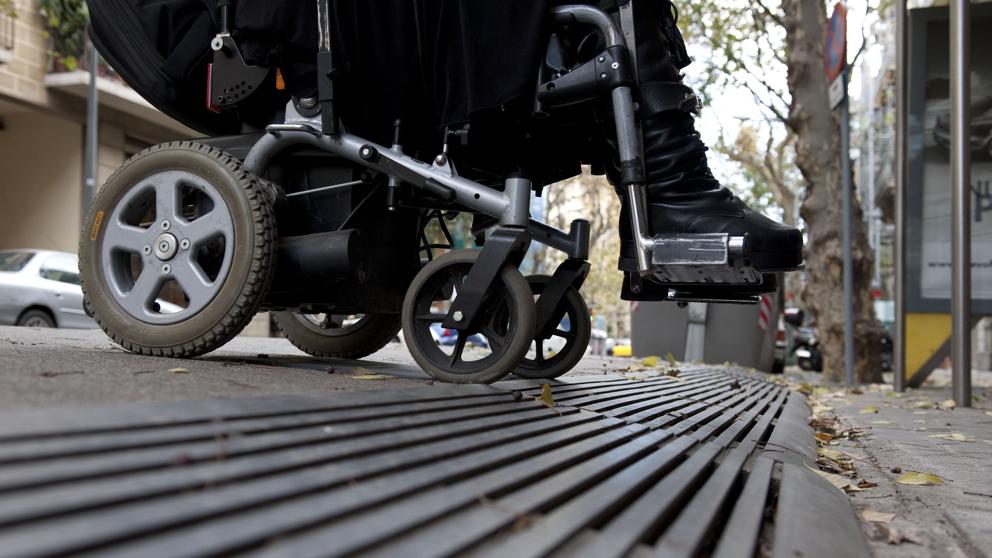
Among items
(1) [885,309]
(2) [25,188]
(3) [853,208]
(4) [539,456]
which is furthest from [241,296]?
(1) [885,309]

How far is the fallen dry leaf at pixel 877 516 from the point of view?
6.10ft

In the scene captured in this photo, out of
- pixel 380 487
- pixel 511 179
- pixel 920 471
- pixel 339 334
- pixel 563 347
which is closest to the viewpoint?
pixel 380 487

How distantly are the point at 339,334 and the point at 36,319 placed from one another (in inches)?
383

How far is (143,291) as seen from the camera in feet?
10.1

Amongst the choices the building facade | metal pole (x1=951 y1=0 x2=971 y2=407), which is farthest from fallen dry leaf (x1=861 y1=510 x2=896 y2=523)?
the building facade

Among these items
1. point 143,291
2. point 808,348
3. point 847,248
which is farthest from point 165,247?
point 808,348

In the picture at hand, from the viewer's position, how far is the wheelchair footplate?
247cm

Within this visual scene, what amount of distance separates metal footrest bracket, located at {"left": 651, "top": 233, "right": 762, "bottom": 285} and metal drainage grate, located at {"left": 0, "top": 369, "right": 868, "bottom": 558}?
2.07 ft

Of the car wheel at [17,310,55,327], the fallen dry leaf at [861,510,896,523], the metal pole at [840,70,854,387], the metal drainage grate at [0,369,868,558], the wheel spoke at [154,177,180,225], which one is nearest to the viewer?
the metal drainage grate at [0,369,868,558]

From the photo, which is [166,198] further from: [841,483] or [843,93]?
[843,93]

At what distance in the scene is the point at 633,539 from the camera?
1.16 meters

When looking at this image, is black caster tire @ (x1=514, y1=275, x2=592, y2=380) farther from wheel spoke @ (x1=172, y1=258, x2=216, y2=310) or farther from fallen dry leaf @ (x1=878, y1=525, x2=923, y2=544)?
fallen dry leaf @ (x1=878, y1=525, x2=923, y2=544)

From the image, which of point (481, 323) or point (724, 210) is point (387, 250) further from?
point (724, 210)

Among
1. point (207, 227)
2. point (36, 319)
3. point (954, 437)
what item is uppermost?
point (207, 227)
